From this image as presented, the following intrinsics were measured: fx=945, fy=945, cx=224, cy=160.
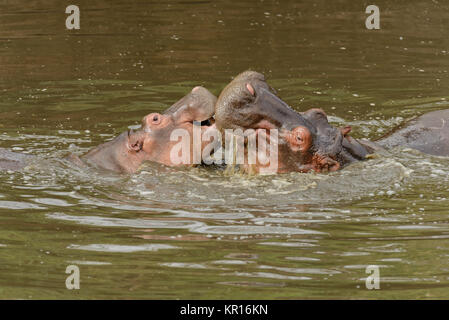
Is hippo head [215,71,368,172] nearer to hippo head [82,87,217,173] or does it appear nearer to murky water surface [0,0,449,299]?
murky water surface [0,0,449,299]

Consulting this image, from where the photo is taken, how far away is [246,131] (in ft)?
26.4

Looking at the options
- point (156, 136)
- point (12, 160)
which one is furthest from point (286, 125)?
point (12, 160)

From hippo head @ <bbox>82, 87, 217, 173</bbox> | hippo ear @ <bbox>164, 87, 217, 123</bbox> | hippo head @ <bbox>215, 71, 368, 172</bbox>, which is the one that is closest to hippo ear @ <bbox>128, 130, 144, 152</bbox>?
hippo head @ <bbox>82, 87, 217, 173</bbox>

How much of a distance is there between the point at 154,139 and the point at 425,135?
8.84 feet

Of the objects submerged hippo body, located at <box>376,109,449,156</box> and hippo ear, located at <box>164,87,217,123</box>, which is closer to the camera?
hippo ear, located at <box>164,87,217,123</box>

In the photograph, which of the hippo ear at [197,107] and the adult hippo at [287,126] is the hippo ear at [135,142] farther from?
the adult hippo at [287,126]

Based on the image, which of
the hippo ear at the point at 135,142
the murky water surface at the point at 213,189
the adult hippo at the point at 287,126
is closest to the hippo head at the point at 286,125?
the adult hippo at the point at 287,126

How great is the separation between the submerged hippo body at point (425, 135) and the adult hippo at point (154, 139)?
1.90m

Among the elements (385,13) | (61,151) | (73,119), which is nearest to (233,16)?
(385,13)

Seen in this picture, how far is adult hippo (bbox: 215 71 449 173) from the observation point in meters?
7.91

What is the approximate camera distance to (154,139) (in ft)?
28.9

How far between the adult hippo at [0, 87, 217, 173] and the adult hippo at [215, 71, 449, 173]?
554 millimetres
